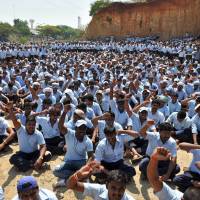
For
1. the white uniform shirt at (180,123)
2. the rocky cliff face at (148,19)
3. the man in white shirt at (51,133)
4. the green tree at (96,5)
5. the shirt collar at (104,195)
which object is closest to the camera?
the shirt collar at (104,195)

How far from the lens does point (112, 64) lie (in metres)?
18.8

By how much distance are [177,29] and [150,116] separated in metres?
38.7

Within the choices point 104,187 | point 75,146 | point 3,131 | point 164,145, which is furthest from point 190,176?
point 3,131

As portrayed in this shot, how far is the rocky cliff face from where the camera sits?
43.2 meters

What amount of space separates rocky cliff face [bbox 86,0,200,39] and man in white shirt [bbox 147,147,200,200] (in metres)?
40.1

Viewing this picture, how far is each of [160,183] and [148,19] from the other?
46.3m

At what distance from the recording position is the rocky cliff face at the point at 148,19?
→ 4325 centimetres

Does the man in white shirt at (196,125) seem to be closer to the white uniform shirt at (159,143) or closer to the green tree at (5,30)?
the white uniform shirt at (159,143)

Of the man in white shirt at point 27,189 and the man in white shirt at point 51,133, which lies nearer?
the man in white shirt at point 27,189

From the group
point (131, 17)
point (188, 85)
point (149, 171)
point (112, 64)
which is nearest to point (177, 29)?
point (131, 17)

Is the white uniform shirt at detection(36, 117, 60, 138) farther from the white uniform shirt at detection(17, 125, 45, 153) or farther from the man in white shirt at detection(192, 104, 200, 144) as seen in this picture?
the man in white shirt at detection(192, 104, 200, 144)

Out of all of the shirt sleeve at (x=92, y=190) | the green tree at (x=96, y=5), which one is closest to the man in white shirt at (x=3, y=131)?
the shirt sleeve at (x=92, y=190)

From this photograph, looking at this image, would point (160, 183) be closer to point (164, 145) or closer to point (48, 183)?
point (164, 145)

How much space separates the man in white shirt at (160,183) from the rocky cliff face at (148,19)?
4008cm
